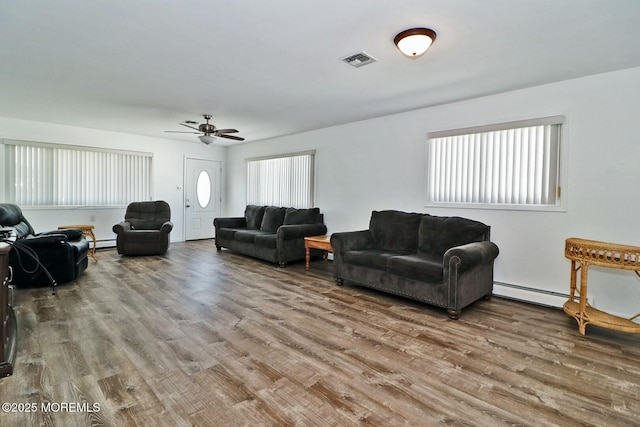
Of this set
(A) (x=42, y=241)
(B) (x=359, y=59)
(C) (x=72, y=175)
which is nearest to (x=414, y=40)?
(B) (x=359, y=59)

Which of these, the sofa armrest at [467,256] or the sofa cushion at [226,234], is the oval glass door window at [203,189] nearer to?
the sofa cushion at [226,234]

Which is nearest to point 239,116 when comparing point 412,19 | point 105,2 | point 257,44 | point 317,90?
point 317,90

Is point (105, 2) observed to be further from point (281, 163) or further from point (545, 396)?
point (281, 163)

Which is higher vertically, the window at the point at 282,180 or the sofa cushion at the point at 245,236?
the window at the point at 282,180

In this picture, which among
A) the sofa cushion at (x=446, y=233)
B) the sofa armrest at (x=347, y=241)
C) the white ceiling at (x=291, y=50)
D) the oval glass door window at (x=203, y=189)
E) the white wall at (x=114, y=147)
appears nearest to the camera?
the white ceiling at (x=291, y=50)

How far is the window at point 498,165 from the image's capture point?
3463 millimetres

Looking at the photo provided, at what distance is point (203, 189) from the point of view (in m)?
8.07

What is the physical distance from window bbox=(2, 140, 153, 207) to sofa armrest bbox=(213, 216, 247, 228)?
1855mm

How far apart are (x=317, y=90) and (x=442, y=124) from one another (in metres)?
1.81

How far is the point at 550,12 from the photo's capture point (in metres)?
2.15

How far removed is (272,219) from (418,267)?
3.60 meters

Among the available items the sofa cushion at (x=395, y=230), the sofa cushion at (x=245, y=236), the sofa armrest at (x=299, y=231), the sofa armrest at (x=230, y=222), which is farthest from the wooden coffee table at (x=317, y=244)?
the sofa armrest at (x=230, y=222)

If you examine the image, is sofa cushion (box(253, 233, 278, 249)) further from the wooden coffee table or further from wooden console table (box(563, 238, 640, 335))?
wooden console table (box(563, 238, 640, 335))

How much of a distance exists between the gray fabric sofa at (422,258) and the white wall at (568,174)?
40 cm
